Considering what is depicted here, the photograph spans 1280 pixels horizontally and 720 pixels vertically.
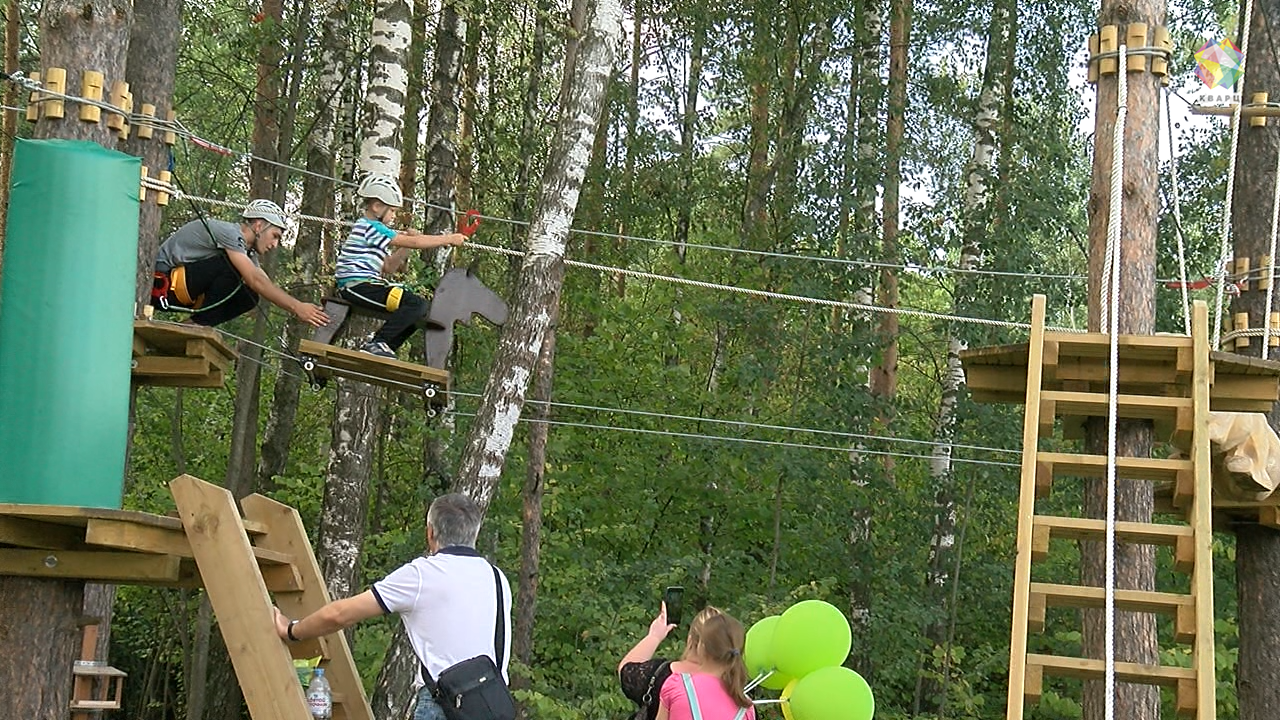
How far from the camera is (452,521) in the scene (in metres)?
4.13

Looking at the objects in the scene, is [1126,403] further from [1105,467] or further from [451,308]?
[451,308]

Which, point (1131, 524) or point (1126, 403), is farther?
point (1126, 403)

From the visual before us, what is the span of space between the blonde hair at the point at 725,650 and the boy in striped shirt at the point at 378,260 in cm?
327

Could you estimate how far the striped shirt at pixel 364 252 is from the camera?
7164 millimetres

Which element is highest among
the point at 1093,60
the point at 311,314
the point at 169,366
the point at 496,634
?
the point at 1093,60

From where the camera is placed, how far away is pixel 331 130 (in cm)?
1515

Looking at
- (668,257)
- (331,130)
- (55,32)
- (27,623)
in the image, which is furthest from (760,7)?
(27,623)

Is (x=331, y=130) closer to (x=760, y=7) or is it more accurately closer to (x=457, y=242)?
(x=760, y=7)

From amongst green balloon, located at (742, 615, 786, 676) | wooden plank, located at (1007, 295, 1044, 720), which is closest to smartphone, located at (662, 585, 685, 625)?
green balloon, located at (742, 615, 786, 676)

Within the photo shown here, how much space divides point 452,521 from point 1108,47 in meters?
3.40

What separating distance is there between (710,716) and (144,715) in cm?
1608

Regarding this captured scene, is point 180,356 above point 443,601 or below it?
above

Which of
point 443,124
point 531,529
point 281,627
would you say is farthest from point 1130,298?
point 443,124

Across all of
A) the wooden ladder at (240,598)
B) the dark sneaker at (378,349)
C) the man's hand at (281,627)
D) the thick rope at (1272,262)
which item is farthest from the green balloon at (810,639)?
the thick rope at (1272,262)
